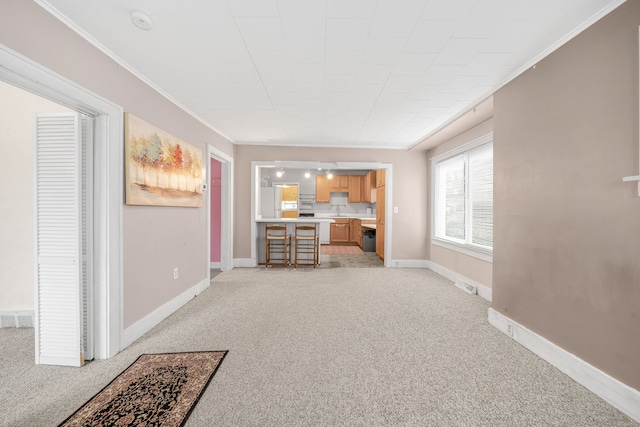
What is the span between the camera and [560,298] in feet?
6.68

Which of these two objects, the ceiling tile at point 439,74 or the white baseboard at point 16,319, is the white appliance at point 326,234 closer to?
the ceiling tile at point 439,74

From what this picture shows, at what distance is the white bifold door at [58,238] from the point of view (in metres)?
2.04

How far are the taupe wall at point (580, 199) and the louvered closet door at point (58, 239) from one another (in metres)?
3.70

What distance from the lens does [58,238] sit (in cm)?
204

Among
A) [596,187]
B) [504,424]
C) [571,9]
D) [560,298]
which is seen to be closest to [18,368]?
[504,424]

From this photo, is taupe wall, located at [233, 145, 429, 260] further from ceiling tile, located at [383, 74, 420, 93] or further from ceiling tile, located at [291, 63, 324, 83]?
ceiling tile, located at [291, 63, 324, 83]

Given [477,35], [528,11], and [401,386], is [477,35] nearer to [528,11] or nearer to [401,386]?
[528,11]

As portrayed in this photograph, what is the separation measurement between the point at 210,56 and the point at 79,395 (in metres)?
2.66

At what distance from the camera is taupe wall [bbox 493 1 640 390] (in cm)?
160

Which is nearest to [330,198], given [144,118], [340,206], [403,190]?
[340,206]

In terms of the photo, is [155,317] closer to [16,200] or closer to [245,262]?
[16,200]

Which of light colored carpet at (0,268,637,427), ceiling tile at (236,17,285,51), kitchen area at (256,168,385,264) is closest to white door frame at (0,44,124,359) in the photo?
light colored carpet at (0,268,637,427)

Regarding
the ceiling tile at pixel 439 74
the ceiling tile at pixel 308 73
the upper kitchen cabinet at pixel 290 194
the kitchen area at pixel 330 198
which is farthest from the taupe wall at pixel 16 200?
the upper kitchen cabinet at pixel 290 194

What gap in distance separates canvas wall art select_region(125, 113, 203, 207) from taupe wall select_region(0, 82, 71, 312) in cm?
93
